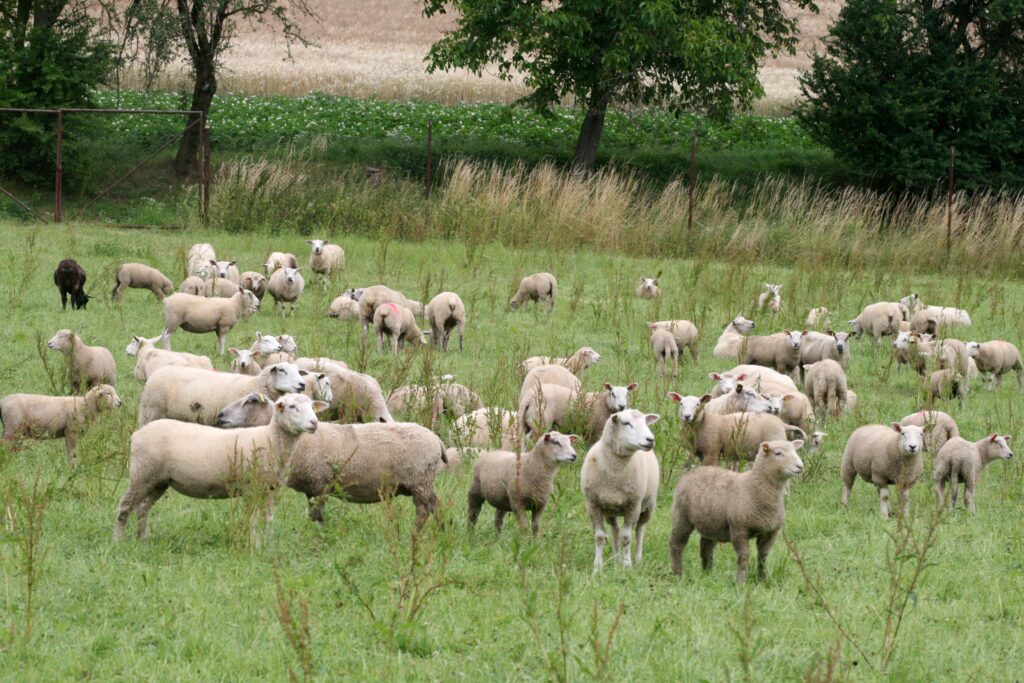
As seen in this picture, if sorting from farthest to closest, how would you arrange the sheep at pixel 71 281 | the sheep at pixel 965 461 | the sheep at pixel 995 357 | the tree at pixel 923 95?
the tree at pixel 923 95 < the sheep at pixel 71 281 < the sheep at pixel 995 357 < the sheep at pixel 965 461

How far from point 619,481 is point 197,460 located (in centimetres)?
245

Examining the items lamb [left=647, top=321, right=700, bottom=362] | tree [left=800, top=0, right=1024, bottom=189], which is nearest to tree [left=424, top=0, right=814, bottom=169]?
tree [left=800, top=0, right=1024, bottom=189]

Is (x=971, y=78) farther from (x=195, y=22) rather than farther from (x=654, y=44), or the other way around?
(x=195, y=22)

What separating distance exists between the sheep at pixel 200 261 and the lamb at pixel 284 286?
0.80 m

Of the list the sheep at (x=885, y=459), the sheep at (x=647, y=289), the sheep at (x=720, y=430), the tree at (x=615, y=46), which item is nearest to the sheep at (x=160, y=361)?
the sheep at (x=720, y=430)

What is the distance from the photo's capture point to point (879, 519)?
9125mm

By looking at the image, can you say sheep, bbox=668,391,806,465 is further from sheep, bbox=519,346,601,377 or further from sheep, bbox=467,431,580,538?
sheep, bbox=519,346,601,377

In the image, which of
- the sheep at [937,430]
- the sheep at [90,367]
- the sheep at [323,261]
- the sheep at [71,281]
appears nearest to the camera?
the sheep at [937,430]

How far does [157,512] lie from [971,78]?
2711 centimetres

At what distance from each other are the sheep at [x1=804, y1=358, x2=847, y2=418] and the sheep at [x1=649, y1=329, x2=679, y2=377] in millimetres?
1785

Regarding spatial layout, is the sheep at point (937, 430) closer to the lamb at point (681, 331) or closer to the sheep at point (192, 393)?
the lamb at point (681, 331)

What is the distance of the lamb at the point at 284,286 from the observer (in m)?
16.6

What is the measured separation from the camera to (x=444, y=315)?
14852 mm

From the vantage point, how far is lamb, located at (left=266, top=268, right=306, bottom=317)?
54.5 feet
